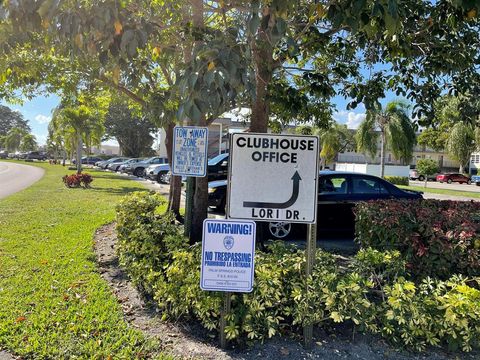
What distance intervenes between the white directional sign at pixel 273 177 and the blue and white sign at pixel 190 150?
64.1 inches

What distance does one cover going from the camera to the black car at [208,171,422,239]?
8.05m

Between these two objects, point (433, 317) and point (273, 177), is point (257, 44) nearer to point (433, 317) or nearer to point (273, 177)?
point (273, 177)

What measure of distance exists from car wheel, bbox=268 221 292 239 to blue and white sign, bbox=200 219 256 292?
4.53m

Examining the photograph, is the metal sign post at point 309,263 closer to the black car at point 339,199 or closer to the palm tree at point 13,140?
the black car at point 339,199

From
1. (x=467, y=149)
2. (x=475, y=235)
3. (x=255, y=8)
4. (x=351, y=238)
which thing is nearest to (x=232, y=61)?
(x=255, y=8)

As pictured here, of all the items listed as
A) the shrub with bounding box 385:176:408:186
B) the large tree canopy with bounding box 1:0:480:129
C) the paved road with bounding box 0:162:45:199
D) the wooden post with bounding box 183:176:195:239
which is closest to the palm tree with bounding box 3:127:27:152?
the paved road with bounding box 0:162:45:199

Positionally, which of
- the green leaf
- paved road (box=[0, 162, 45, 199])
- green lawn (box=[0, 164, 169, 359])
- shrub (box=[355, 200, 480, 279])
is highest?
the green leaf

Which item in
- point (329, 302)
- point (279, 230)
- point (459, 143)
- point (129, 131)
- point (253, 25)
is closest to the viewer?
point (253, 25)

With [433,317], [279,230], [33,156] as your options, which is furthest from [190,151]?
[33,156]

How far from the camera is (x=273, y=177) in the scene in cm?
337

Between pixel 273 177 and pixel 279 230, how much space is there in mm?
4633

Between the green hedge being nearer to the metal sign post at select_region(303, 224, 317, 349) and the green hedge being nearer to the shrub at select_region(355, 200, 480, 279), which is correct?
the metal sign post at select_region(303, 224, 317, 349)

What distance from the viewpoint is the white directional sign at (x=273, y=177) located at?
3332 millimetres

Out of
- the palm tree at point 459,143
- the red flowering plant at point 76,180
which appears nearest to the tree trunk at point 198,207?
the red flowering plant at point 76,180
